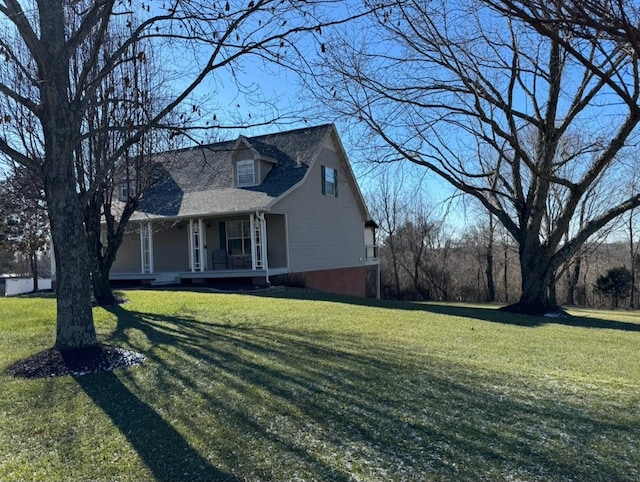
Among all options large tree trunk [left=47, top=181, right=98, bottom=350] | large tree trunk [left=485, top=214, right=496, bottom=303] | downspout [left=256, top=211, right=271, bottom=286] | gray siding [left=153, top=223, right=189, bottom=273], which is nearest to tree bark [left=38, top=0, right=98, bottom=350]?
large tree trunk [left=47, top=181, right=98, bottom=350]

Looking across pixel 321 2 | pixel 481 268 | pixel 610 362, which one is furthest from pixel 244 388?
pixel 481 268

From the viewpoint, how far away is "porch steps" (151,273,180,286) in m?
19.9

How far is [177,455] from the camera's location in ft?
11.5

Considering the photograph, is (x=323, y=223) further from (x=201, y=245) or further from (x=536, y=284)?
(x=536, y=284)

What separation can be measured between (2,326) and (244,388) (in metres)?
6.52

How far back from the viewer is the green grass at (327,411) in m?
3.36

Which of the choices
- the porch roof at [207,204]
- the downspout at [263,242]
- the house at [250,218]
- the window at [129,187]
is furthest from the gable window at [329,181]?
the window at [129,187]

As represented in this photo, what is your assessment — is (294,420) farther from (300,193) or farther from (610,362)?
(300,193)

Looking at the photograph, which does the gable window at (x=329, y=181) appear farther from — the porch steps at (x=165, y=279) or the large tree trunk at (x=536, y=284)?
the large tree trunk at (x=536, y=284)

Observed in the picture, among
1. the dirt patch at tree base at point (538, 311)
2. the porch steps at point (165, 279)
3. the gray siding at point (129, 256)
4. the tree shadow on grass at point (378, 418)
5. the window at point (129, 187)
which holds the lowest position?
the dirt patch at tree base at point (538, 311)

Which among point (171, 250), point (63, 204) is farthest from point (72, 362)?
point (171, 250)

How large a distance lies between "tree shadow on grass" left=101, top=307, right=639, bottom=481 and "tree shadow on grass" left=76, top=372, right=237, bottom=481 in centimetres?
8

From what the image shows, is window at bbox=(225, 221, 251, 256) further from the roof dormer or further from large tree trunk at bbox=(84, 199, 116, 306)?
large tree trunk at bbox=(84, 199, 116, 306)

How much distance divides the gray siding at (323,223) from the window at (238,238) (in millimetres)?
1832
